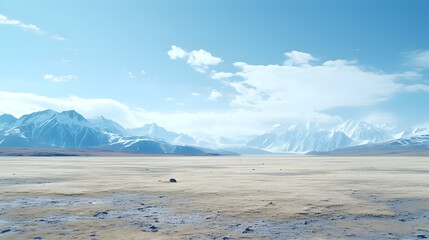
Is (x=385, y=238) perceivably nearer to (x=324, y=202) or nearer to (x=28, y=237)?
(x=324, y=202)

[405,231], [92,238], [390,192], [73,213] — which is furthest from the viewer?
[390,192]

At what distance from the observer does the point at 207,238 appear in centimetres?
1548

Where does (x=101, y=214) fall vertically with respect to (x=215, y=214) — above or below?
below

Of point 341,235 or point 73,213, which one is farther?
point 73,213

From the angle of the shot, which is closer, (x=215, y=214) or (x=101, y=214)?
(x=101, y=214)

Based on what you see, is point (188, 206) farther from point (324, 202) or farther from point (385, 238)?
point (385, 238)

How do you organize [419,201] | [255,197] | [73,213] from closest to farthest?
[73,213] < [419,201] < [255,197]

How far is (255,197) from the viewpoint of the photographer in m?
26.7

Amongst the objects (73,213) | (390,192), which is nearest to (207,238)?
(73,213)

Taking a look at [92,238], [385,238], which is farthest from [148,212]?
[385,238]

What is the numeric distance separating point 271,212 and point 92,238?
11.6m

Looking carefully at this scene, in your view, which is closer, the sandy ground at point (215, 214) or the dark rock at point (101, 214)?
the sandy ground at point (215, 214)

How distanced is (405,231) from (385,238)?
2111mm

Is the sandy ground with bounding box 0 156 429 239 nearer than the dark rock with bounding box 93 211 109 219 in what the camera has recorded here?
Yes
